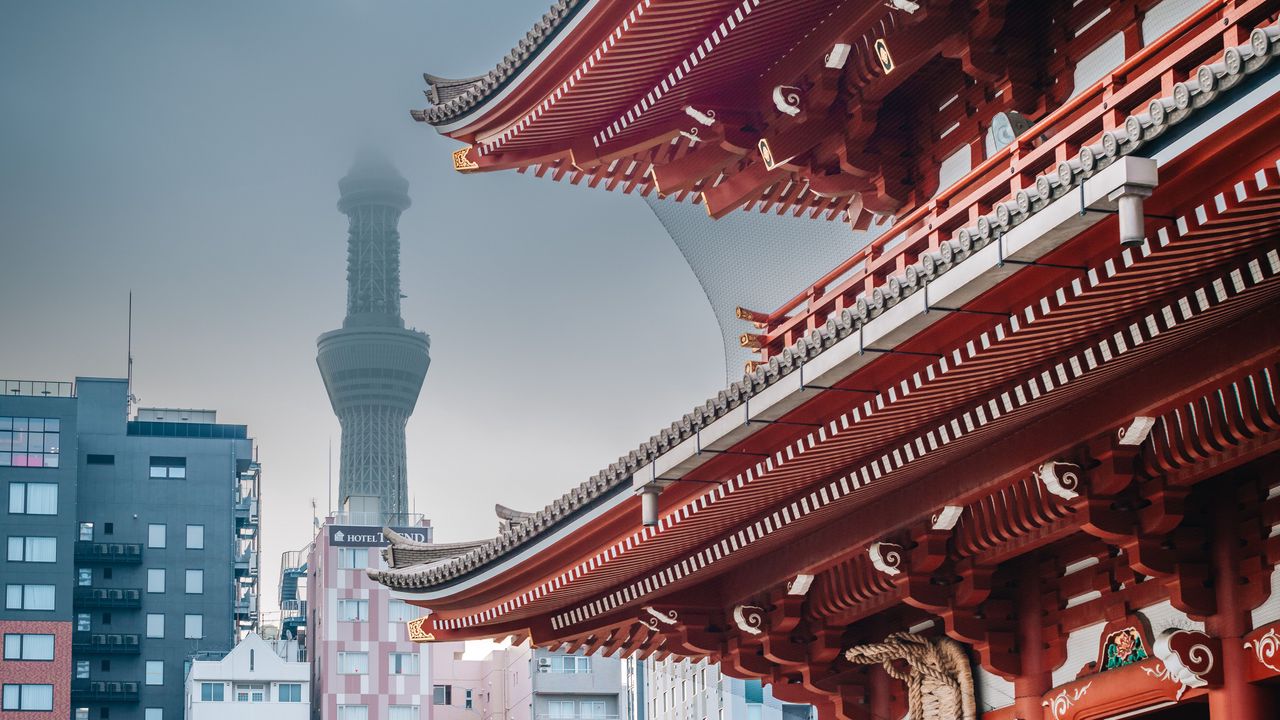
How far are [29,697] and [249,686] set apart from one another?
12147mm

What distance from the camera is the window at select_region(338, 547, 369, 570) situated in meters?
104

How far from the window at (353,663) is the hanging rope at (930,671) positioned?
87.9 metres

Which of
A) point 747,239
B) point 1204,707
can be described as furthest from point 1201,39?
point 747,239

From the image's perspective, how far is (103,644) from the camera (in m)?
102

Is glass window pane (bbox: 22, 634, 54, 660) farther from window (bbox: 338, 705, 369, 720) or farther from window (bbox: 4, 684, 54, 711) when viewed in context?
window (bbox: 338, 705, 369, 720)

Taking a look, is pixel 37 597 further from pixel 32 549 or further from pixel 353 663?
pixel 353 663

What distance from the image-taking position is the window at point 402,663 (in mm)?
103375

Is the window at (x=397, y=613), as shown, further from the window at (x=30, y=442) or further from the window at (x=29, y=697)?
the window at (x=30, y=442)

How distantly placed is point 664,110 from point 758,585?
18.8 feet

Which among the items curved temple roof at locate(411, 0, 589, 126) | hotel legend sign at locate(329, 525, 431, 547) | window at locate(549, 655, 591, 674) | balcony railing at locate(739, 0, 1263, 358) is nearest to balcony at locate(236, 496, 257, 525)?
hotel legend sign at locate(329, 525, 431, 547)

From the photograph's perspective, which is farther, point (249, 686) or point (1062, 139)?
point (249, 686)

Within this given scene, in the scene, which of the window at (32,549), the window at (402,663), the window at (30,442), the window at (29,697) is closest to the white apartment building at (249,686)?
the window at (402,663)

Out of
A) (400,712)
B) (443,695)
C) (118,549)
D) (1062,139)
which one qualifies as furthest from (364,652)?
(1062,139)

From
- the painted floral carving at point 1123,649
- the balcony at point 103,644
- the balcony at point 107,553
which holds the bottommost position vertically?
the painted floral carving at point 1123,649
